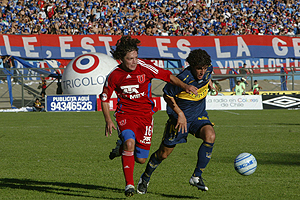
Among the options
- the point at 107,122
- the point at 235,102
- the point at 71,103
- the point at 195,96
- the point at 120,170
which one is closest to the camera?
the point at 107,122

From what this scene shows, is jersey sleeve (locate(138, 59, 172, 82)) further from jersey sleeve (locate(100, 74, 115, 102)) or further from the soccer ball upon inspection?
the soccer ball

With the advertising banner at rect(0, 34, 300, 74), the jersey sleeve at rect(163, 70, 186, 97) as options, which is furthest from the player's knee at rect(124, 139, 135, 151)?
the advertising banner at rect(0, 34, 300, 74)

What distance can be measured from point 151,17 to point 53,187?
103 ft

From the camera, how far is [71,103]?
1008 inches

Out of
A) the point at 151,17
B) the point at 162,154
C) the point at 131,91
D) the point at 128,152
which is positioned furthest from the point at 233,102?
the point at 128,152

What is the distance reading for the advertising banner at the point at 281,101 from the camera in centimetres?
2538

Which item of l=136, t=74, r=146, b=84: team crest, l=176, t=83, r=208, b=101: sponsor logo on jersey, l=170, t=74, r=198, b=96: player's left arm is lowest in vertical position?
l=176, t=83, r=208, b=101: sponsor logo on jersey

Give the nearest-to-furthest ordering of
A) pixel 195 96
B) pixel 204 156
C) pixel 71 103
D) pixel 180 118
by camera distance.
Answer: pixel 180 118, pixel 204 156, pixel 195 96, pixel 71 103

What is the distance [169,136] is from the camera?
5.95 meters

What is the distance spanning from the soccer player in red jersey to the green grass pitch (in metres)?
0.67

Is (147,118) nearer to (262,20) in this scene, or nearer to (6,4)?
(6,4)

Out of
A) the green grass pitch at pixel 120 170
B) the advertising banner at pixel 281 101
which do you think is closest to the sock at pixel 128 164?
the green grass pitch at pixel 120 170

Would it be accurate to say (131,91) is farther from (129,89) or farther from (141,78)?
(141,78)

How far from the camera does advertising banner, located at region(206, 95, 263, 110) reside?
2544 centimetres
